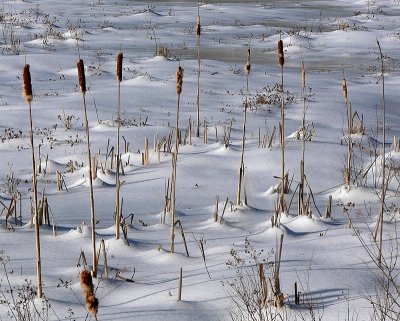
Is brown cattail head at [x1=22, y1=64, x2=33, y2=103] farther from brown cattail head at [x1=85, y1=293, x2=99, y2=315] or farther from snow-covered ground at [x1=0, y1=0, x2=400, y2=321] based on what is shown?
brown cattail head at [x1=85, y1=293, x2=99, y2=315]

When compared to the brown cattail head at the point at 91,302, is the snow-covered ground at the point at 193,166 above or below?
below

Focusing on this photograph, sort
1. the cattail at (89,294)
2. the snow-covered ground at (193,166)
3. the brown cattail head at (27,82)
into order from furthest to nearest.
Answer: the snow-covered ground at (193,166) → the brown cattail head at (27,82) → the cattail at (89,294)

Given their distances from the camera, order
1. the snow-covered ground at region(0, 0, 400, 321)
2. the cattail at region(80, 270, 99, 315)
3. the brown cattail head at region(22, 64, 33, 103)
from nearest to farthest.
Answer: the cattail at region(80, 270, 99, 315) < the brown cattail head at region(22, 64, 33, 103) < the snow-covered ground at region(0, 0, 400, 321)

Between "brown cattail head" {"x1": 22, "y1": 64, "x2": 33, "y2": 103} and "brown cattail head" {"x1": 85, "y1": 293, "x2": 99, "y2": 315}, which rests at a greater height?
"brown cattail head" {"x1": 22, "y1": 64, "x2": 33, "y2": 103}

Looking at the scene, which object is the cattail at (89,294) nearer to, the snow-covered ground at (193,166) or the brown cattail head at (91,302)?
the brown cattail head at (91,302)

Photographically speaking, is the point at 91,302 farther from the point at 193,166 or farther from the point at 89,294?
the point at 193,166

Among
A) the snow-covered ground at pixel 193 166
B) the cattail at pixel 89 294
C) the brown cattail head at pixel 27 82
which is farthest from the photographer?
the snow-covered ground at pixel 193 166

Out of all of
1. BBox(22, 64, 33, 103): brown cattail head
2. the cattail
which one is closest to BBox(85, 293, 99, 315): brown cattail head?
the cattail

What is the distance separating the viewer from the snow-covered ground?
354cm

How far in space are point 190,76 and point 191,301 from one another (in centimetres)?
803

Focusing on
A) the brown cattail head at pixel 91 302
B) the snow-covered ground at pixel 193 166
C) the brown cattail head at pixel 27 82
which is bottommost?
the snow-covered ground at pixel 193 166

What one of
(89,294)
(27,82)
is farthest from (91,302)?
(27,82)

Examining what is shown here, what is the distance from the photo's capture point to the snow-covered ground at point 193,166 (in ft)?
11.6

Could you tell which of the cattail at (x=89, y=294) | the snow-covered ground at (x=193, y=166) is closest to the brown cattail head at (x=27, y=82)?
the snow-covered ground at (x=193, y=166)
